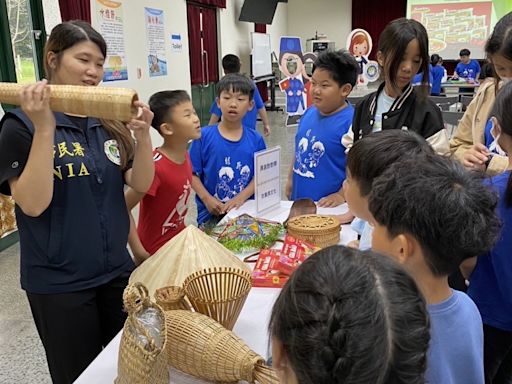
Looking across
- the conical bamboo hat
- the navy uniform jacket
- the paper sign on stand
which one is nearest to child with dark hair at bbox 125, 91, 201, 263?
the paper sign on stand

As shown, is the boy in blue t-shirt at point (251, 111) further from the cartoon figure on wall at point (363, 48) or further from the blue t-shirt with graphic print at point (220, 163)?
the cartoon figure on wall at point (363, 48)

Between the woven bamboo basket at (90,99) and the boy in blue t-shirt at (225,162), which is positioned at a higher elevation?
the woven bamboo basket at (90,99)

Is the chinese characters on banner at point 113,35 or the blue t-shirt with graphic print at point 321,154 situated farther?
the chinese characters on banner at point 113,35

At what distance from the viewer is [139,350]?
31.4 inches

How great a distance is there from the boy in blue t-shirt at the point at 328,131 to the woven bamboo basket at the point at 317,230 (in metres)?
0.42

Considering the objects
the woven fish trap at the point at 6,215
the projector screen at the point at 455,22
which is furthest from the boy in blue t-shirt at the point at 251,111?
the projector screen at the point at 455,22

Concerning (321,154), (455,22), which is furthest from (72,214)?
(455,22)

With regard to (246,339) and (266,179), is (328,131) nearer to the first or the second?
(266,179)

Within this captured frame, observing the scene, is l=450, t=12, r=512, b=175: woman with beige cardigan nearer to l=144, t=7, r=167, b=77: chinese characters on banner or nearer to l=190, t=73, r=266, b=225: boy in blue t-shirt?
l=190, t=73, r=266, b=225: boy in blue t-shirt

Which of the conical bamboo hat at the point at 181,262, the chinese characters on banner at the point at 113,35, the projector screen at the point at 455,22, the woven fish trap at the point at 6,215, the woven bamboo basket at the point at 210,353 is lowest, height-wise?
the woven fish trap at the point at 6,215

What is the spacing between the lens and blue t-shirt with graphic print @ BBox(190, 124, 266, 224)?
2.16 meters

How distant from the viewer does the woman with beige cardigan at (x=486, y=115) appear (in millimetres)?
1362

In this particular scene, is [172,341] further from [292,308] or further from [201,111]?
[201,111]

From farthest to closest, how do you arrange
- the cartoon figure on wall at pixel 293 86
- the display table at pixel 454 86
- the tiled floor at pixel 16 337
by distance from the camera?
the display table at pixel 454 86 < the cartoon figure on wall at pixel 293 86 < the tiled floor at pixel 16 337
